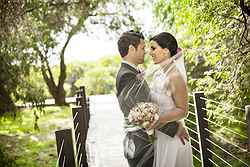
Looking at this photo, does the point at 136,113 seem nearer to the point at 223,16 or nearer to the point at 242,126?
the point at 223,16

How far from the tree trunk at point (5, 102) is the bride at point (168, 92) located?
21.1 ft

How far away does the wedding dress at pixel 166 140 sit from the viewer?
3229mm

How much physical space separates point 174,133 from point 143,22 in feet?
39.3

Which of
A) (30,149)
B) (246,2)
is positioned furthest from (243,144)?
(30,149)

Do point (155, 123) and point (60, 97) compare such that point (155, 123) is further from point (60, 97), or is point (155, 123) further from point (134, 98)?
point (60, 97)

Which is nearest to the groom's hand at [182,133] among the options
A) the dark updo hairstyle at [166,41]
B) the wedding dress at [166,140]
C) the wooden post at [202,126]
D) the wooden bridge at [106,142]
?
the wedding dress at [166,140]

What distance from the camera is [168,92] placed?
323 centimetres

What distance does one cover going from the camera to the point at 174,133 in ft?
11.0

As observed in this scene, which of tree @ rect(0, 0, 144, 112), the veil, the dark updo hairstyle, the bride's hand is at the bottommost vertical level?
the bride's hand

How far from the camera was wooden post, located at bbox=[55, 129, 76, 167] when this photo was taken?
11.5 ft

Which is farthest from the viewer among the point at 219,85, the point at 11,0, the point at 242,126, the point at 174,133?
the point at 242,126

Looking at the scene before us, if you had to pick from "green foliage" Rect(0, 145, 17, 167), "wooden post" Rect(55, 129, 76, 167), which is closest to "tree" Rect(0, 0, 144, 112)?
"green foliage" Rect(0, 145, 17, 167)

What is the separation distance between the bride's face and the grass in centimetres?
584

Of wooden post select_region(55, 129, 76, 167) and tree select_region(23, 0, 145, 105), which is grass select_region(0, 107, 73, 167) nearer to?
tree select_region(23, 0, 145, 105)
